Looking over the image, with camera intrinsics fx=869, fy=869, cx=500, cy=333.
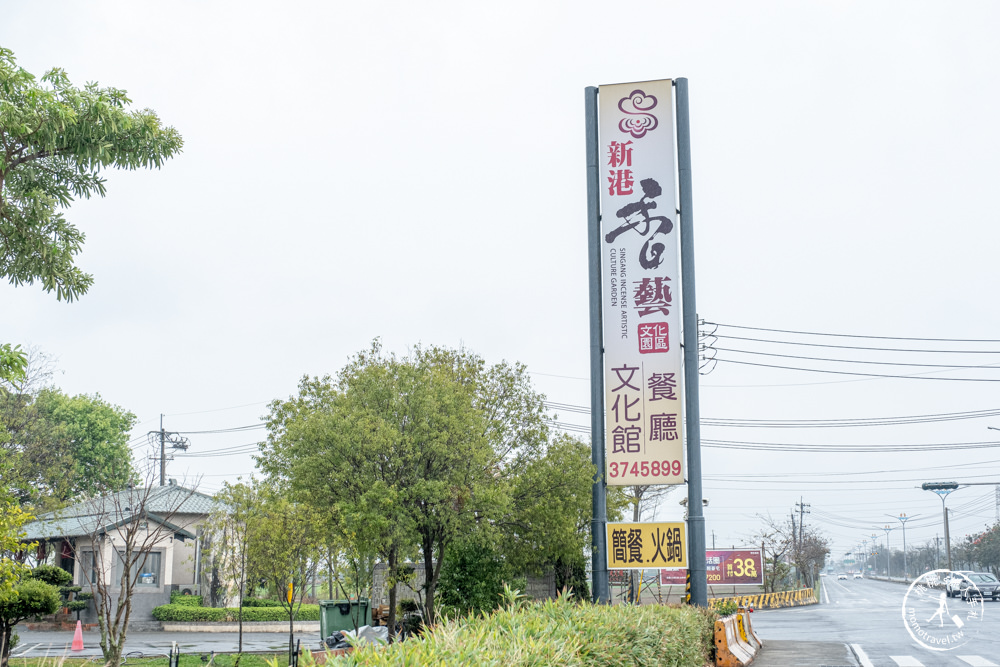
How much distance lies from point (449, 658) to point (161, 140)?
40.8 ft

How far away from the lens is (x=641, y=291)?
2100cm

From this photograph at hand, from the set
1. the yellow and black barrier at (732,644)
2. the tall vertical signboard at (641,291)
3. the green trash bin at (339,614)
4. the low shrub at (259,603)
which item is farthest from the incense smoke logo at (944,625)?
the low shrub at (259,603)

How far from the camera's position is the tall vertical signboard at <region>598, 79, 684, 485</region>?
20469 mm

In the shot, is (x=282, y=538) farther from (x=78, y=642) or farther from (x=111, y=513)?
(x=111, y=513)

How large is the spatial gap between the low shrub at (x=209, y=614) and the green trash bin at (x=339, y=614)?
12399mm

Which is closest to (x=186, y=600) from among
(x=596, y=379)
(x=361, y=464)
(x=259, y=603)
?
(x=259, y=603)

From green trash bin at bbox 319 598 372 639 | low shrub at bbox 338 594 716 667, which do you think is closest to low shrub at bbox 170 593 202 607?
green trash bin at bbox 319 598 372 639

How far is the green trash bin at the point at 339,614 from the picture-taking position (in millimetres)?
24766

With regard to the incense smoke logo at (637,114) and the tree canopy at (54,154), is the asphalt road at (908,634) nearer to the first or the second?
the incense smoke logo at (637,114)

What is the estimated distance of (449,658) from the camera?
20.2 ft

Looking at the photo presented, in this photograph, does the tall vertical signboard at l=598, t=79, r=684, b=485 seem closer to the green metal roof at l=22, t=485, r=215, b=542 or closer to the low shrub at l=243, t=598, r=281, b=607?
the green metal roof at l=22, t=485, r=215, b=542

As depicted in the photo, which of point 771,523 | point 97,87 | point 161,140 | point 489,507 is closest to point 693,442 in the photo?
point 489,507

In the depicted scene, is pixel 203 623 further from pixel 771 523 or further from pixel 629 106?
pixel 771 523

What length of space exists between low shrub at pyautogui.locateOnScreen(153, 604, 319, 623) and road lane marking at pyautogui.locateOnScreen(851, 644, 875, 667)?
23.0m
